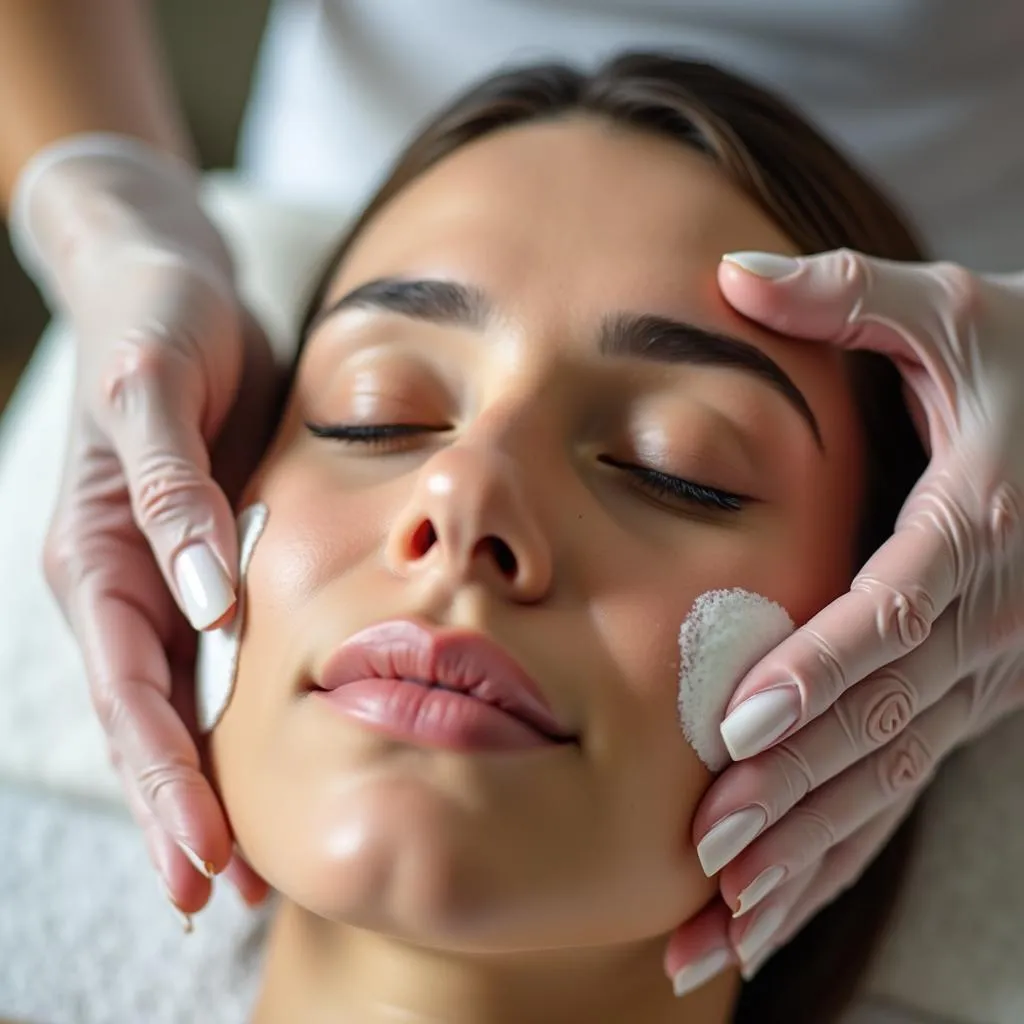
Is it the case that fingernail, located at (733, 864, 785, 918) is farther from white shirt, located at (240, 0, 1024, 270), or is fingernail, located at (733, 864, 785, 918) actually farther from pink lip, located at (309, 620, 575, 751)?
white shirt, located at (240, 0, 1024, 270)

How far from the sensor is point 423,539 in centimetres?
94

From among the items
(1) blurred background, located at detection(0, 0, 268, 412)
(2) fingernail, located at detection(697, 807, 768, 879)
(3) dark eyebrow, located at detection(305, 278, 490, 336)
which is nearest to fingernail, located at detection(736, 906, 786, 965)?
(2) fingernail, located at detection(697, 807, 768, 879)

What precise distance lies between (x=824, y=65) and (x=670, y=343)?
0.74 m

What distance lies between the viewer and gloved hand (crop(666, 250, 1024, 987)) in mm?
979

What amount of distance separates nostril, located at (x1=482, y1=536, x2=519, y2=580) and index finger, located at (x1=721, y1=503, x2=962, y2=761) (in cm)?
20

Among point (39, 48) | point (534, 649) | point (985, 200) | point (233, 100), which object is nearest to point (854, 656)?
point (534, 649)

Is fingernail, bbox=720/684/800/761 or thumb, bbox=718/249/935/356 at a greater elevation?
thumb, bbox=718/249/935/356

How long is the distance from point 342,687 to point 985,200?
1.20 m

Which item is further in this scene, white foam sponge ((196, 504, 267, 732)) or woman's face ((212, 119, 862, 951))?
white foam sponge ((196, 504, 267, 732))

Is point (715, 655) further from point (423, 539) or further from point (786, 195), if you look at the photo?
point (786, 195)

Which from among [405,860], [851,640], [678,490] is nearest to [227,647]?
[405,860]

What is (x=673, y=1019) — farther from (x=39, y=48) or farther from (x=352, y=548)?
(x=39, y=48)

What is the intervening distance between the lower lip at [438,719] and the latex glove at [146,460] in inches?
7.7

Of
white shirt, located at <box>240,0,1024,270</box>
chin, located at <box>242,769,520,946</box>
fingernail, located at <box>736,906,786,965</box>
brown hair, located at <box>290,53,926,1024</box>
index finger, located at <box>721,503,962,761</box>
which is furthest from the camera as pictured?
white shirt, located at <box>240,0,1024,270</box>
